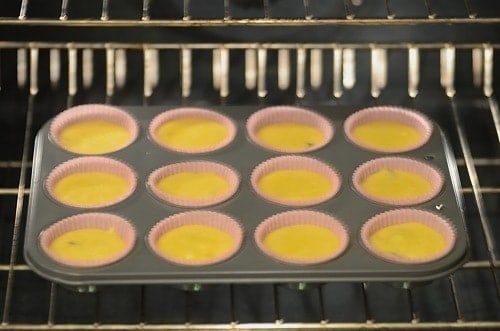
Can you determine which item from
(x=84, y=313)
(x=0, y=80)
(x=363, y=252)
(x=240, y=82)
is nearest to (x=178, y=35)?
(x=240, y=82)

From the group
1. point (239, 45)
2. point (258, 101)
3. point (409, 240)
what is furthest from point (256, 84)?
point (409, 240)

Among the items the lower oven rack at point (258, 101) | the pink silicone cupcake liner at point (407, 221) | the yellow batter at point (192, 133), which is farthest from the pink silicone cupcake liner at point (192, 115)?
the pink silicone cupcake liner at point (407, 221)

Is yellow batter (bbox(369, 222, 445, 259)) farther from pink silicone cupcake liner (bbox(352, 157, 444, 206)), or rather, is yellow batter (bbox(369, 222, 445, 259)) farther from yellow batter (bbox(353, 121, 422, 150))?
yellow batter (bbox(353, 121, 422, 150))

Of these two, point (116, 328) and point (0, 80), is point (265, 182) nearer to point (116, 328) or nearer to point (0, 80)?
point (116, 328)

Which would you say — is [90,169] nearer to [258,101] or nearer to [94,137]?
[94,137]

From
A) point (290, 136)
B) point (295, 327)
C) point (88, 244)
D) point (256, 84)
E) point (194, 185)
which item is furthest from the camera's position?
point (256, 84)

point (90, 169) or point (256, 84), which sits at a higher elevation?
point (256, 84)
